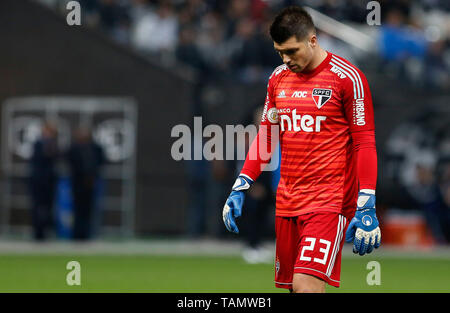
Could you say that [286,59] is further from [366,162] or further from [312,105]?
[366,162]

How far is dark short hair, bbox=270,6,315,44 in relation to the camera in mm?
6852

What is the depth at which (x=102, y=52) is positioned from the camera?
875 inches

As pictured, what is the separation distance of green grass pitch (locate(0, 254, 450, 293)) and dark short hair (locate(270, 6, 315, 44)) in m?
5.19

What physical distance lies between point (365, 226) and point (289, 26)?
59.2 inches

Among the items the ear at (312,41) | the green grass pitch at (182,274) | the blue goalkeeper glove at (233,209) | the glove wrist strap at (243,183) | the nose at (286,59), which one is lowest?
the green grass pitch at (182,274)

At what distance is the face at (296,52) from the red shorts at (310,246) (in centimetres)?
108

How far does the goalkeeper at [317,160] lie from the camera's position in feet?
22.4

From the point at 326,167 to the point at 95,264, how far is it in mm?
8806

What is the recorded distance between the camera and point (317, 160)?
Answer: 7047mm
